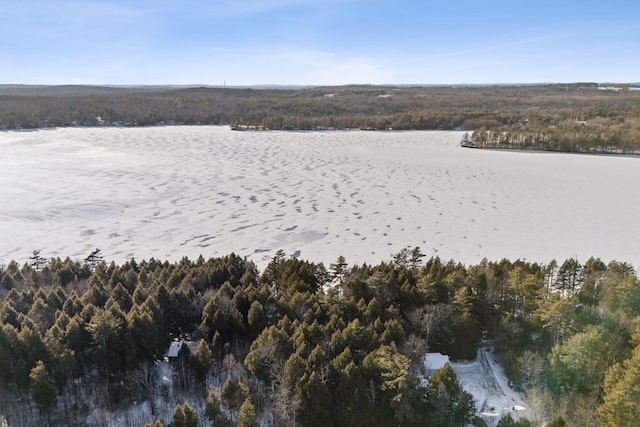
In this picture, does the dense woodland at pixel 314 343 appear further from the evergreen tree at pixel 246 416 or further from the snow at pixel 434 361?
the snow at pixel 434 361

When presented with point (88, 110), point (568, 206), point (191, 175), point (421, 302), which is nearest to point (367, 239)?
point (421, 302)

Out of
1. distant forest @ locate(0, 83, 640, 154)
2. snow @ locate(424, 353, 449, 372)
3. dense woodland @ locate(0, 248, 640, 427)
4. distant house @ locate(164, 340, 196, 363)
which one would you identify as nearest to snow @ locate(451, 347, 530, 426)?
dense woodland @ locate(0, 248, 640, 427)

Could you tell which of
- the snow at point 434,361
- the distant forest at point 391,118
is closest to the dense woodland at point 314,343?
the snow at point 434,361

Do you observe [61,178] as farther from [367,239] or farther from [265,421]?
[265,421]

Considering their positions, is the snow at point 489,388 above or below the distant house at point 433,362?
below

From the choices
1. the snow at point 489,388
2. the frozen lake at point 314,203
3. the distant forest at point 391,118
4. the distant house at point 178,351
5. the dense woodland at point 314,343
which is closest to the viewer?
the dense woodland at point 314,343

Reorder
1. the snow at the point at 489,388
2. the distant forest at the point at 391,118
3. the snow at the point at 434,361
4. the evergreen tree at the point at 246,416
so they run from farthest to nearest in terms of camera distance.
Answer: the distant forest at the point at 391,118 < the snow at the point at 434,361 < the snow at the point at 489,388 < the evergreen tree at the point at 246,416
